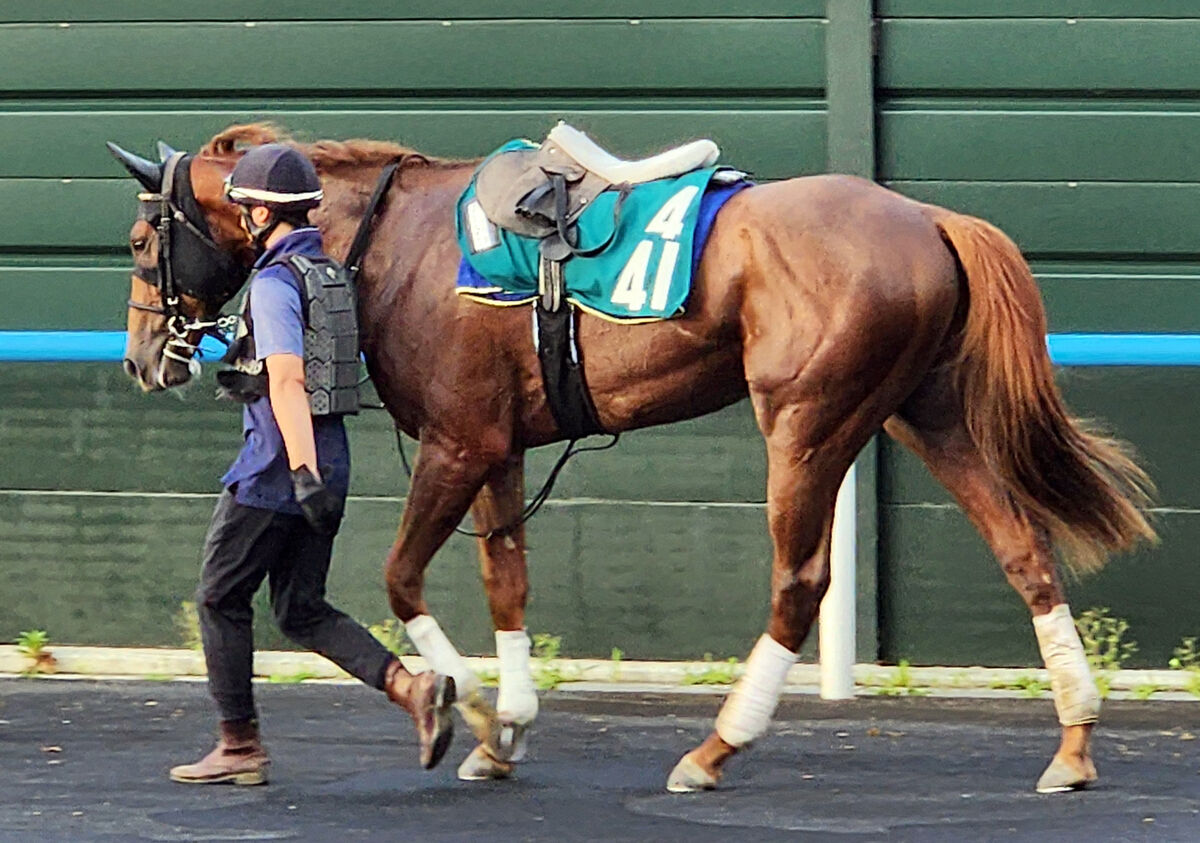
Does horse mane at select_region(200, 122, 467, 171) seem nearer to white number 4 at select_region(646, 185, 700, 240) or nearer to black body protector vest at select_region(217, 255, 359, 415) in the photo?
black body protector vest at select_region(217, 255, 359, 415)

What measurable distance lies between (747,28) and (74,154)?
271cm

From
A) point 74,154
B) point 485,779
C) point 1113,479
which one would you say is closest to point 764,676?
point 485,779

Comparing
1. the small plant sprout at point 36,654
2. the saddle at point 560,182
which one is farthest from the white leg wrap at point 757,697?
the small plant sprout at point 36,654

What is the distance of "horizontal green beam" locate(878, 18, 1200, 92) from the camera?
8.00 meters

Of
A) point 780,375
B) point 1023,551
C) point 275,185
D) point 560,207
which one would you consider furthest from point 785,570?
→ point 275,185

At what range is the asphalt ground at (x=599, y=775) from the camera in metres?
5.60

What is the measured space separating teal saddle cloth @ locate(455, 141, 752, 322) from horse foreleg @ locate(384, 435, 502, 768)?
48 cm

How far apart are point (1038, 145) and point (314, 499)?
144 inches

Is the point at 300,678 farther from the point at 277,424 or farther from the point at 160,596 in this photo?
the point at 277,424

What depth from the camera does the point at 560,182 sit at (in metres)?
6.11

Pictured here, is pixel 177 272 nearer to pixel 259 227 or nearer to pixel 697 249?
pixel 259 227

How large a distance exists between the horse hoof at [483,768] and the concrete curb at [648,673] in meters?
1.64

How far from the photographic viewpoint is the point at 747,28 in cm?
817

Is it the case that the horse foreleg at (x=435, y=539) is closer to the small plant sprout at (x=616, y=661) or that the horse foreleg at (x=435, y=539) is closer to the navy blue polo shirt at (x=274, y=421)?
the navy blue polo shirt at (x=274, y=421)
